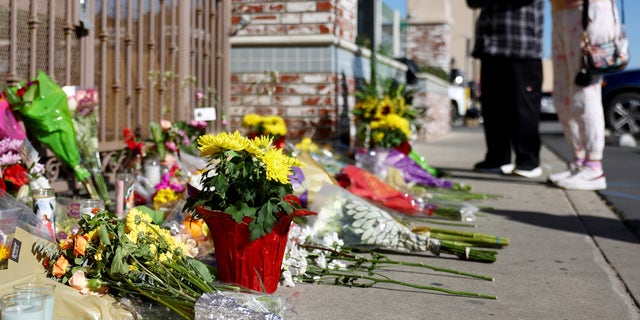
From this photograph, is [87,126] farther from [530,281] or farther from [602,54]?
[602,54]

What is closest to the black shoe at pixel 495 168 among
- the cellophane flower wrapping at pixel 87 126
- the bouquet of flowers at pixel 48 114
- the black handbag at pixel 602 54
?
the black handbag at pixel 602 54

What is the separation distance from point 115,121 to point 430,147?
761cm

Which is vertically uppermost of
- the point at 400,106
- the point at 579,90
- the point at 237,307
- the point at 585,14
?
the point at 585,14

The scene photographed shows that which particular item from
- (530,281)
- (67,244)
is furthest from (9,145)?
(530,281)

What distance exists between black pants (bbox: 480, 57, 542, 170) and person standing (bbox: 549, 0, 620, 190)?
1.70 ft

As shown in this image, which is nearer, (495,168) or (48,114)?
(48,114)

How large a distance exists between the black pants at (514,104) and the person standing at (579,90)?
0.52 metres

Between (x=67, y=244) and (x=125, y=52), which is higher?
(x=125, y=52)

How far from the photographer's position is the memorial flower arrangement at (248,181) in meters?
2.74

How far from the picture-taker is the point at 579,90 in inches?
244

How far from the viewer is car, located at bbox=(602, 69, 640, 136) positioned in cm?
1473

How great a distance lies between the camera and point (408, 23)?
1723 cm

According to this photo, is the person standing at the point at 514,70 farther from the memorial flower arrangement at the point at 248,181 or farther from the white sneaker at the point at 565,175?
the memorial flower arrangement at the point at 248,181

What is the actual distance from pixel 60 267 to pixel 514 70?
5.31 metres
